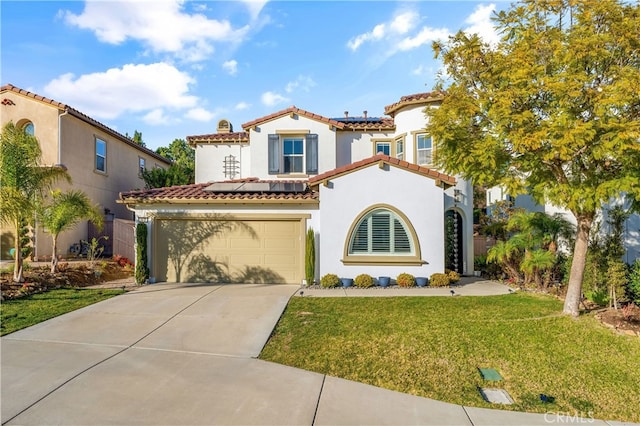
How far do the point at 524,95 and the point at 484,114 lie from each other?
34.0 inches

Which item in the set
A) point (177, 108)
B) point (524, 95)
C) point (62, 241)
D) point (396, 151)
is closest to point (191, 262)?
point (62, 241)

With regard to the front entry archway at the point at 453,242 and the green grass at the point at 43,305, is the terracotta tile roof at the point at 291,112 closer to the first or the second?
the front entry archway at the point at 453,242

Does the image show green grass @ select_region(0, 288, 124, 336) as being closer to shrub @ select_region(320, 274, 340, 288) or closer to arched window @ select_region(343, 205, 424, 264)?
shrub @ select_region(320, 274, 340, 288)

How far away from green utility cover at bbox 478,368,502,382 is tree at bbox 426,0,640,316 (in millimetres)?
3690

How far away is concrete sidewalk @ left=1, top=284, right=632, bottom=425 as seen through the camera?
12.4ft

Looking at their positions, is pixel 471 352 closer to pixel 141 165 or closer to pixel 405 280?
pixel 405 280

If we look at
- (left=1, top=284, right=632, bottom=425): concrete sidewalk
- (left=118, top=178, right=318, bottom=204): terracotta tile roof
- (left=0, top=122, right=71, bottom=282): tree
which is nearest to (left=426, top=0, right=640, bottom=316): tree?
(left=1, top=284, right=632, bottom=425): concrete sidewalk

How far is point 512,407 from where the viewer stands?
Answer: 4086 millimetres

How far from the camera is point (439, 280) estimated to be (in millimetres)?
10984

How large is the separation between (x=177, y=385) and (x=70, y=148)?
1600cm

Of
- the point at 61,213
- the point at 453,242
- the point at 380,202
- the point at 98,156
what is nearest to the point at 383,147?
the point at 380,202

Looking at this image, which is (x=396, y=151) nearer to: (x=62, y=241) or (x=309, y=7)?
(x=309, y=7)

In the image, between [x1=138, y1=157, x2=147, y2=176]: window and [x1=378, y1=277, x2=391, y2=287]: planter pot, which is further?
[x1=138, y1=157, x2=147, y2=176]: window

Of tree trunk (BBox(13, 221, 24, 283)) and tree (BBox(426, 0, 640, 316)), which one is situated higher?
tree (BBox(426, 0, 640, 316))
